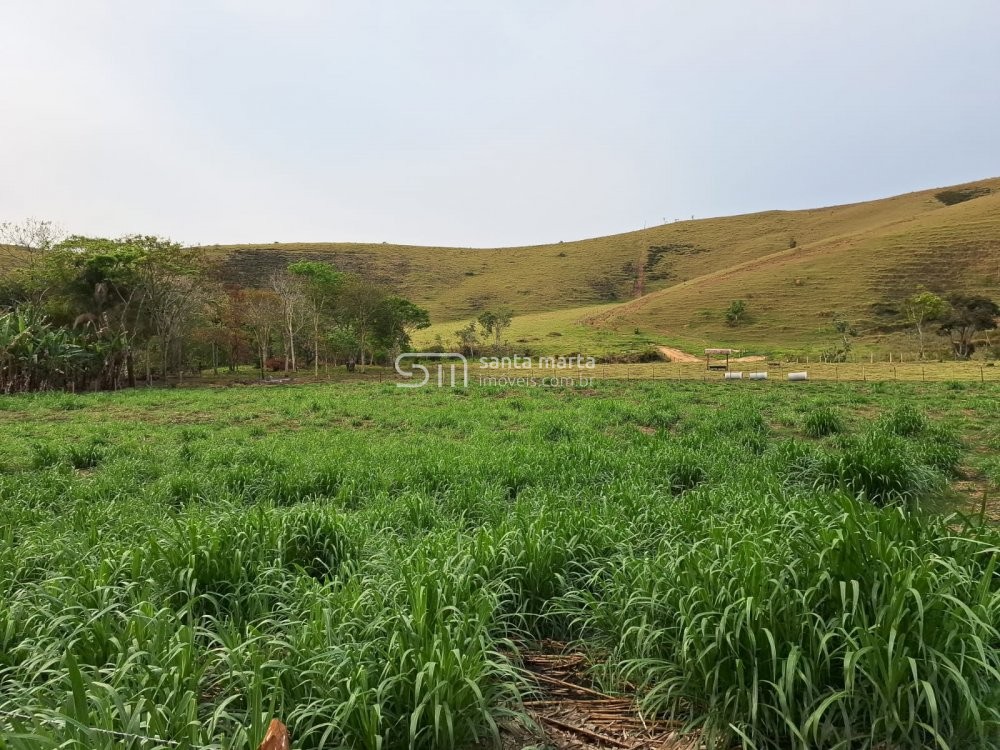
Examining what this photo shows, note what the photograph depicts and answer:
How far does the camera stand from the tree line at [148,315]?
68.6 feet

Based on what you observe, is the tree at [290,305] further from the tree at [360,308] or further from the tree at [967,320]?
the tree at [967,320]

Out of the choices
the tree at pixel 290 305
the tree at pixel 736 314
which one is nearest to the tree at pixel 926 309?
the tree at pixel 736 314

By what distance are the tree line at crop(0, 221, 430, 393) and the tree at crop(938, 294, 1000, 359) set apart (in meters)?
37.6

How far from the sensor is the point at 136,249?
76.6 ft

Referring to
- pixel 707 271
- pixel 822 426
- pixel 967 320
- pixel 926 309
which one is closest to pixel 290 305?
pixel 822 426

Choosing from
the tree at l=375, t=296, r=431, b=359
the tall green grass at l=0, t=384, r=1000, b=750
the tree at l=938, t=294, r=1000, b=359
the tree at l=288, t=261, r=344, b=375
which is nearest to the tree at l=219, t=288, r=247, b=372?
the tree at l=288, t=261, r=344, b=375

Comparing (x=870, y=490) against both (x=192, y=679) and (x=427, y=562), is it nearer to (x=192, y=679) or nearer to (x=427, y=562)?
(x=427, y=562)

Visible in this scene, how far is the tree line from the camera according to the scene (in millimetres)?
20906

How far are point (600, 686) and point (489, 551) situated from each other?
0.94 meters

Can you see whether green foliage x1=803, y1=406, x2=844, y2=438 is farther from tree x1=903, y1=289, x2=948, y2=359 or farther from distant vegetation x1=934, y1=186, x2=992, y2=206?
distant vegetation x1=934, y1=186, x2=992, y2=206

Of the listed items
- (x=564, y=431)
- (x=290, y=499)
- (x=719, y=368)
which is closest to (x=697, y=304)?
(x=719, y=368)

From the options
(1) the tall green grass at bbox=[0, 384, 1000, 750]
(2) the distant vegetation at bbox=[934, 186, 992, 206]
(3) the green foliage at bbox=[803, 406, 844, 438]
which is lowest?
(3) the green foliage at bbox=[803, 406, 844, 438]

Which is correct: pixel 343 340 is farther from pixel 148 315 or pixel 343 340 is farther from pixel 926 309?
pixel 926 309

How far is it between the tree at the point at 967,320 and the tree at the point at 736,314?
50.9 ft
